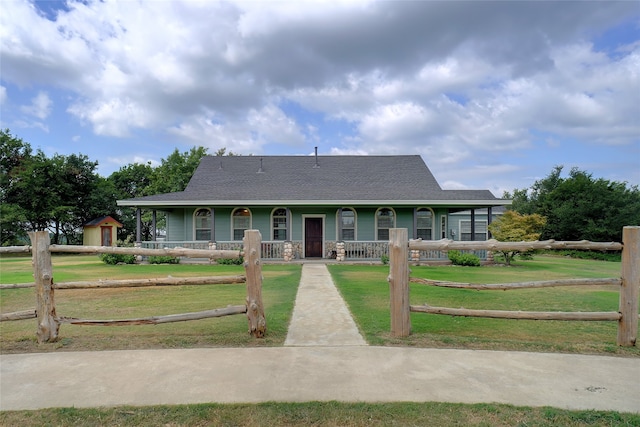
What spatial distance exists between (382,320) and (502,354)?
6.39 feet

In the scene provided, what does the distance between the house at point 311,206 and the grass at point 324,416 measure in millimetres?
13757

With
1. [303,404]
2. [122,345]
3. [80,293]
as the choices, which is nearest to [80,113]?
[80,293]

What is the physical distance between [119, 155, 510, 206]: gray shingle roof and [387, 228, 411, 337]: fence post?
11.6 meters

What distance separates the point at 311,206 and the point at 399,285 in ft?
43.3

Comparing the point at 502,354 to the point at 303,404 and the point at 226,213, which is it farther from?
the point at 226,213


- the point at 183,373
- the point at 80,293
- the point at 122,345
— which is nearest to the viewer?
the point at 183,373

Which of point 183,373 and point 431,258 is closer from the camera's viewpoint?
point 183,373

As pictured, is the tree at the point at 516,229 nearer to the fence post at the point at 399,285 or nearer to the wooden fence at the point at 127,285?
the fence post at the point at 399,285

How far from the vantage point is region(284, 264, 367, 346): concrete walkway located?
4602 mm

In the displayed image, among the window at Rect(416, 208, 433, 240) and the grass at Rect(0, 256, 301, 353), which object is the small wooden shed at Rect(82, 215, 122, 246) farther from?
the window at Rect(416, 208, 433, 240)

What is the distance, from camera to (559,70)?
1504 cm

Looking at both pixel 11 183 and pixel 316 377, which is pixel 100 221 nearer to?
pixel 11 183

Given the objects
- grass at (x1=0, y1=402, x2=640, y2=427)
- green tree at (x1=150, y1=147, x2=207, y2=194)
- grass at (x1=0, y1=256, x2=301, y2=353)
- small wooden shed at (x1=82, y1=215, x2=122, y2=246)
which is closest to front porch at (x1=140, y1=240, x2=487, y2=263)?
grass at (x1=0, y1=256, x2=301, y2=353)

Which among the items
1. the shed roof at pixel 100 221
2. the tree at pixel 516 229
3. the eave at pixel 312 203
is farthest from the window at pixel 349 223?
the shed roof at pixel 100 221
